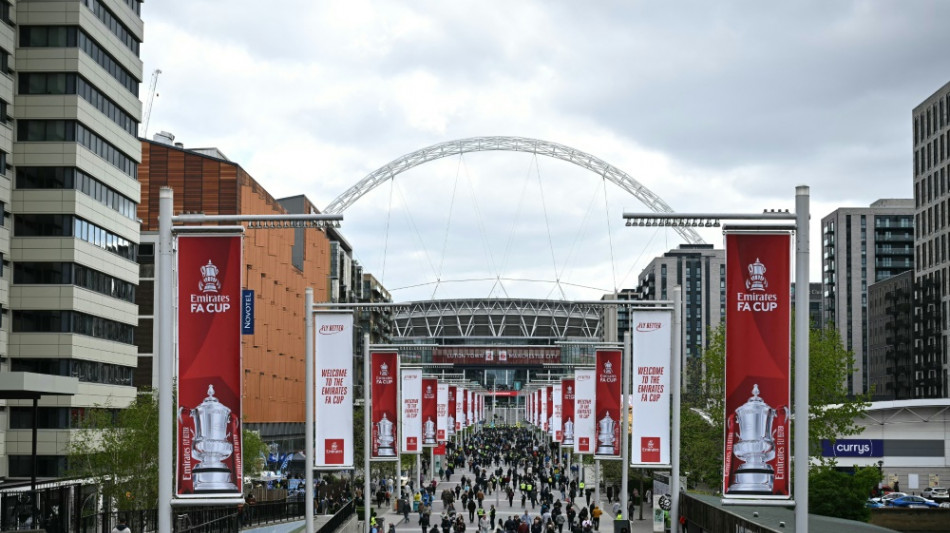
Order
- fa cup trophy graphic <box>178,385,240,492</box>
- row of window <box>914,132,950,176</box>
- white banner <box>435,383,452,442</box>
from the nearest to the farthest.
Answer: fa cup trophy graphic <box>178,385,240,492</box> < white banner <box>435,383,452,442</box> < row of window <box>914,132,950,176</box>

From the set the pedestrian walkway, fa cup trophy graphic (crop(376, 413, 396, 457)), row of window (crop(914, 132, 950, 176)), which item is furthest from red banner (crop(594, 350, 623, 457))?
row of window (crop(914, 132, 950, 176))

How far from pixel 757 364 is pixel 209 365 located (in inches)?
394

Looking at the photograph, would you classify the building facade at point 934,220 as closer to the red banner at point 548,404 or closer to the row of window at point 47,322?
the red banner at point 548,404

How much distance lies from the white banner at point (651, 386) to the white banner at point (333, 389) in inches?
340

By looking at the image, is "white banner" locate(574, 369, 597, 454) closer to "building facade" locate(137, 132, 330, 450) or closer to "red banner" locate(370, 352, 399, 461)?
"red banner" locate(370, 352, 399, 461)

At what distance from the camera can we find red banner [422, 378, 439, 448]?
7662 centimetres

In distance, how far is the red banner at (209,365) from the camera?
79.4 feet

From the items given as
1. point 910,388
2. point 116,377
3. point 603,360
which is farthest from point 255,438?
point 910,388

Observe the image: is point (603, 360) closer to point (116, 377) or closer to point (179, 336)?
point (179, 336)

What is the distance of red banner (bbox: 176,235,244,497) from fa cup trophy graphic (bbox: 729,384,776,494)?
9.12 meters

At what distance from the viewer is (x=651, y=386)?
40.0 metres

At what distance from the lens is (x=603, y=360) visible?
5128 cm

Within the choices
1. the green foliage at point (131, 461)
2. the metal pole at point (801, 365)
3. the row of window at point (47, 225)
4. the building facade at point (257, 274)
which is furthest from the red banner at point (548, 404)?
the metal pole at point (801, 365)

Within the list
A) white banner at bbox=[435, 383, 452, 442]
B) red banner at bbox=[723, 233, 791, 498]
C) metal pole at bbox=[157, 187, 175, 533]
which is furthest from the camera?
white banner at bbox=[435, 383, 452, 442]
